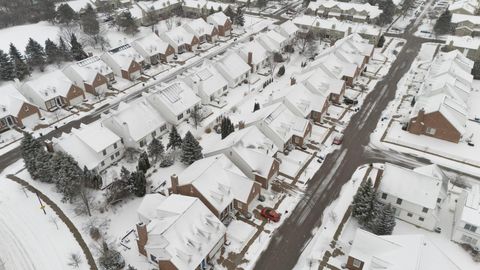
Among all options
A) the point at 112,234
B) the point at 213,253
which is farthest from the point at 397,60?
the point at 112,234

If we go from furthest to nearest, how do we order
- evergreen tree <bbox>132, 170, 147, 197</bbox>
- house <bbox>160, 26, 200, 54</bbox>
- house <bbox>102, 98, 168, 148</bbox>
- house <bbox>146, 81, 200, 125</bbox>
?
house <bbox>160, 26, 200, 54</bbox>, house <bbox>146, 81, 200, 125</bbox>, house <bbox>102, 98, 168, 148</bbox>, evergreen tree <bbox>132, 170, 147, 197</bbox>

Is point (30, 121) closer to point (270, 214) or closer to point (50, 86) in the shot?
point (50, 86)

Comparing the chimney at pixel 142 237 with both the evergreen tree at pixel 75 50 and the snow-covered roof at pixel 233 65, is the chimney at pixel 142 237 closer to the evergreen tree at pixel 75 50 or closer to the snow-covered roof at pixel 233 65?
the snow-covered roof at pixel 233 65

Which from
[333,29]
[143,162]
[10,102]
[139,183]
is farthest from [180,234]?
[333,29]

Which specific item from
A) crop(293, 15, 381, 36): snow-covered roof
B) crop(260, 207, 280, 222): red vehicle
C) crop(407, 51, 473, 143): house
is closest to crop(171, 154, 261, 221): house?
crop(260, 207, 280, 222): red vehicle

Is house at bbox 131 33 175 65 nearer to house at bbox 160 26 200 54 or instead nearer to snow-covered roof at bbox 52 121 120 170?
house at bbox 160 26 200 54

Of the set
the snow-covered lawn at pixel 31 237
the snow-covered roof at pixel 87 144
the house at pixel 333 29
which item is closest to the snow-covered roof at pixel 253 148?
the snow-covered roof at pixel 87 144
